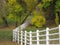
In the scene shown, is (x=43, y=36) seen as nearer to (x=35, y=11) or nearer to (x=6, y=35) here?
(x=6, y=35)

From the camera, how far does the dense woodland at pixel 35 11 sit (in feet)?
108

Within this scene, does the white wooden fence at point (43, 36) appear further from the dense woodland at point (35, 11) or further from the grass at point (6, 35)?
the dense woodland at point (35, 11)

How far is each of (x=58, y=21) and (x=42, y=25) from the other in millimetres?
2222

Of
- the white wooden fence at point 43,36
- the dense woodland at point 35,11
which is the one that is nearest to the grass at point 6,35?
the dense woodland at point 35,11

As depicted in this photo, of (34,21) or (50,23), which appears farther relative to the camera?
(50,23)

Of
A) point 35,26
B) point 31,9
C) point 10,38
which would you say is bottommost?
point 10,38

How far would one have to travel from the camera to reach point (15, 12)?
3353 centimetres

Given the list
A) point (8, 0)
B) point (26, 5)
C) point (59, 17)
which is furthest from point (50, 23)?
point (8, 0)

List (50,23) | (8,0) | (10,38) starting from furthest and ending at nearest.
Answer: (50,23), (8,0), (10,38)

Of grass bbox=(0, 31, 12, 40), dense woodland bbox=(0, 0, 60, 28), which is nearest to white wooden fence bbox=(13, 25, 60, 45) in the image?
grass bbox=(0, 31, 12, 40)

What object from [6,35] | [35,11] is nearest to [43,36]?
[6,35]

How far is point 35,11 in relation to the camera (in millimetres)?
34688

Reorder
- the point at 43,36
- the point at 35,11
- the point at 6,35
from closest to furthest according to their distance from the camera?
1. the point at 43,36
2. the point at 6,35
3. the point at 35,11

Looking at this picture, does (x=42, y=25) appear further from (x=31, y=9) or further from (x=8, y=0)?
(x=8, y=0)
